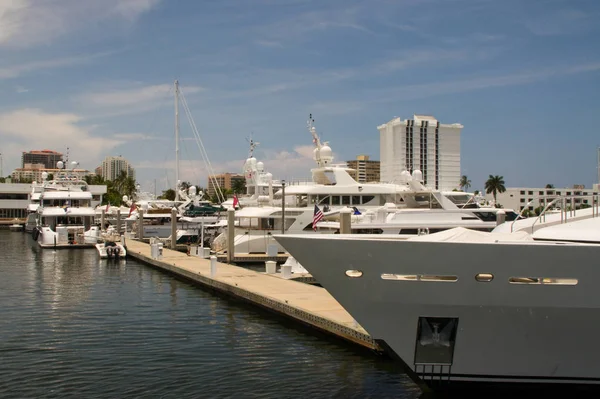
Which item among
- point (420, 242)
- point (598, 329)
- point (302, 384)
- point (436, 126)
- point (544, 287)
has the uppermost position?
point (436, 126)

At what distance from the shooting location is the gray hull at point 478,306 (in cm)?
1081

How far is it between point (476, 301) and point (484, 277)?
17.0 inches

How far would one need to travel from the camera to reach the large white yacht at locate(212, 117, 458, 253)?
37562 mm

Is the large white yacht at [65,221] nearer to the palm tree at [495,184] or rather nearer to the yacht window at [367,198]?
the yacht window at [367,198]

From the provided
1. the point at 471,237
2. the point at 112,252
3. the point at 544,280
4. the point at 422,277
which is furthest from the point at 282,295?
the point at 112,252

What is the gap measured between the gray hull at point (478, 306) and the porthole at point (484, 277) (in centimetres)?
5

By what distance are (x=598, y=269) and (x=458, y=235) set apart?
7.85 feet

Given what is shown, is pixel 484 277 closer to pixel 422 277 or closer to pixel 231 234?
pixel 422 277

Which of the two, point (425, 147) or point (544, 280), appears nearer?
point (544, 280)

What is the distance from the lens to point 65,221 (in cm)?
5234

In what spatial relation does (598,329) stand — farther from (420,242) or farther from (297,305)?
(297,305)

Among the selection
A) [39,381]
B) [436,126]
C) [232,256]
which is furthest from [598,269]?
[436,126]

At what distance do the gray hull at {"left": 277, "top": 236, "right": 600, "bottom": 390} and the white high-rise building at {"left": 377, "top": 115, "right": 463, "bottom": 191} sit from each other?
58255 mm

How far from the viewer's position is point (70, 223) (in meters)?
52.2
